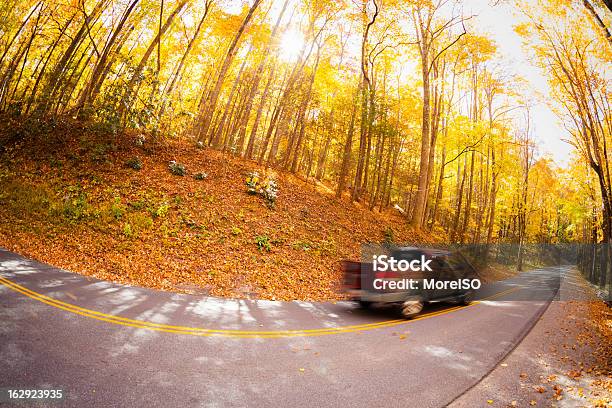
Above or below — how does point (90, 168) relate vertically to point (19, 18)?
below

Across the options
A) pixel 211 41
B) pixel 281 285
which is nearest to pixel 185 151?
pixel 281 285

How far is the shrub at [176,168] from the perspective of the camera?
14.0 meters

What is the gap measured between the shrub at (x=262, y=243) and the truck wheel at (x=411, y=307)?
18.2 ft

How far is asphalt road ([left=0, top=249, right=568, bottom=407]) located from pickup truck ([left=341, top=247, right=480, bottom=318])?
1.75ft

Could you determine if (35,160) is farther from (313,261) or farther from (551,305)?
(551,305)

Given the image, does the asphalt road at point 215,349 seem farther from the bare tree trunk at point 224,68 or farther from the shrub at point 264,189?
the bare tree trunk at point 224,68

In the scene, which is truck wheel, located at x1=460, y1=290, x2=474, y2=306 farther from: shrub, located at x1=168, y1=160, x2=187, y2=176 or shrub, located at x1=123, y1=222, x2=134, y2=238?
shrub, located at x1=168, y1=160, x2=187, y2=176

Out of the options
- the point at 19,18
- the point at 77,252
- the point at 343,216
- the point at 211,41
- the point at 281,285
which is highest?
the point at 211,41

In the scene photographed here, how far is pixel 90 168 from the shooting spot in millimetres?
12430

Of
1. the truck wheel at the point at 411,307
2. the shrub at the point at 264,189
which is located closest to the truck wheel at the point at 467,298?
the truck wheel at the point at 411,307

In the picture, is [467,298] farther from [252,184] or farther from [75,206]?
[75,206]

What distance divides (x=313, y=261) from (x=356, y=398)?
7.84 metres

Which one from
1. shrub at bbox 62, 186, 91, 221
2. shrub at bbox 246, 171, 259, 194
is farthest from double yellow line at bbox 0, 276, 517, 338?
shrub at bbox 246, 171, 259, 194

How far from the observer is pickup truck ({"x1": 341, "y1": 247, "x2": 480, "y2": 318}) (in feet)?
24.3
